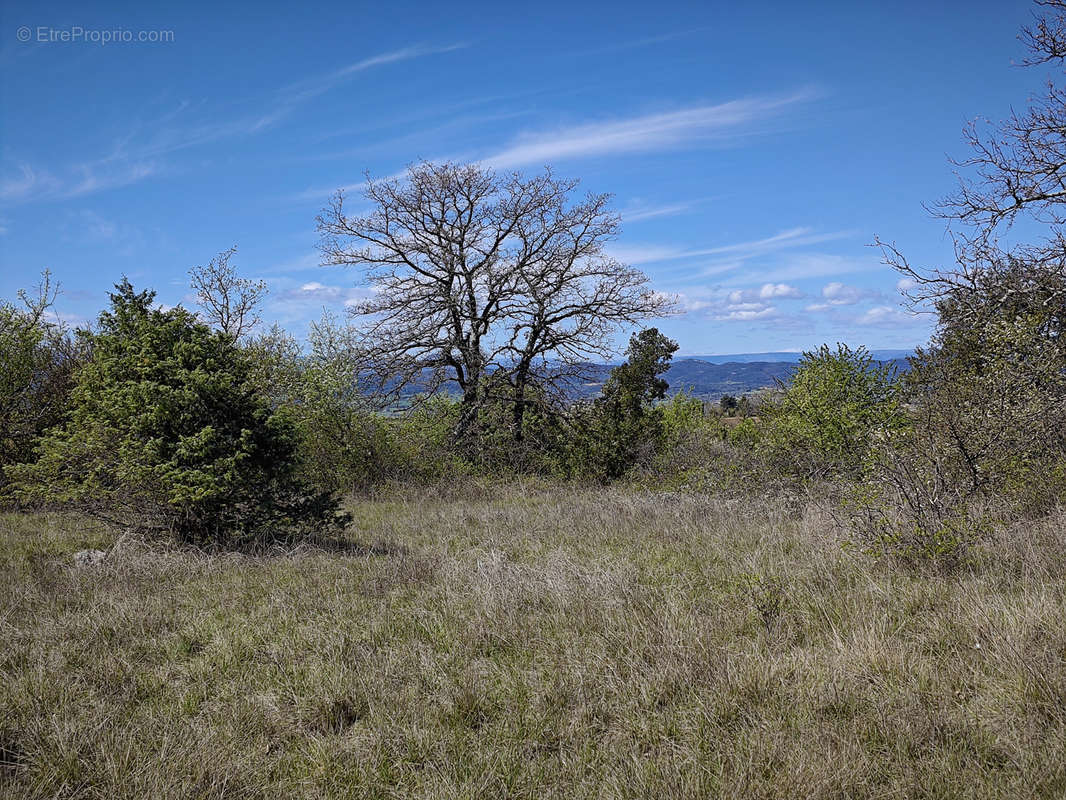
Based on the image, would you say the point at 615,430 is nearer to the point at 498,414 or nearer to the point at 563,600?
→ the point at 498,414

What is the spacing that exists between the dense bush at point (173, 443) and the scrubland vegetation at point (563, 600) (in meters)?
0.04

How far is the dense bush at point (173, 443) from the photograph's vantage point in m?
7.57

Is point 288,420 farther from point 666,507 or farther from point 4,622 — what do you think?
point 666,507

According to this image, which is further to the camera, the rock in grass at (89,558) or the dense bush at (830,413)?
the dense bush at (830,413)

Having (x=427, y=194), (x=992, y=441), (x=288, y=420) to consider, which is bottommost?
(x=992, y=441)

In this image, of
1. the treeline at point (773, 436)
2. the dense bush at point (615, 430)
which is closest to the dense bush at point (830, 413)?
the treeline at point (773, 436)

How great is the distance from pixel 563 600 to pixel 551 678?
4.04 feet

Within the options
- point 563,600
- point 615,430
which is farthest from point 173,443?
point 615,430

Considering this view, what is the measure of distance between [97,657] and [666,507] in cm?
793

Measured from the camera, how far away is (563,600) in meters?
5.14

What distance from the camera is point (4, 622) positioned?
4.93 meters

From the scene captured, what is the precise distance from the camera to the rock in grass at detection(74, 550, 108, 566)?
7.00 metres

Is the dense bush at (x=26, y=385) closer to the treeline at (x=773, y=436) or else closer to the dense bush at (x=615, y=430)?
the treeline at (x=773, y=436)

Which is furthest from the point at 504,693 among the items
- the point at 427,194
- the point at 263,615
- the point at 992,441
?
the point at 427,194
